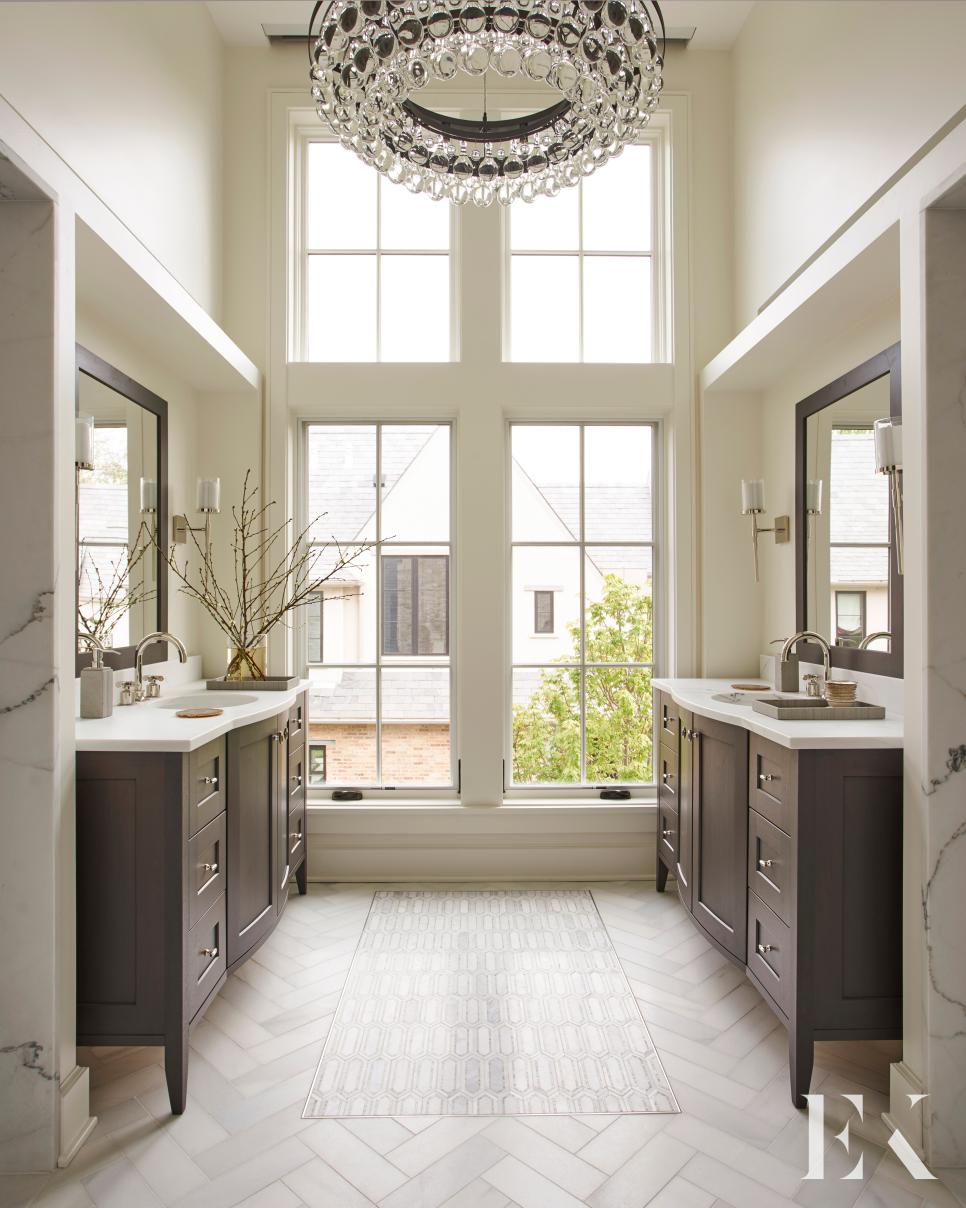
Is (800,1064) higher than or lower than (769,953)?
lower

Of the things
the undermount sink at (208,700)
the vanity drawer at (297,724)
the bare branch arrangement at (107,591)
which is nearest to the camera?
the bare branch arrangement at (107,591)

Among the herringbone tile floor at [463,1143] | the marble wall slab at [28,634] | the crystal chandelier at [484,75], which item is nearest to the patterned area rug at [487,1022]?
the herringbone tile floor at [463,1143]

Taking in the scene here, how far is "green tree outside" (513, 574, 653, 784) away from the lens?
359 cm

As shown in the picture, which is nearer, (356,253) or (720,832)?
(720,832)

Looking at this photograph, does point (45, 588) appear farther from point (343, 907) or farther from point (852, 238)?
point (852, 238)

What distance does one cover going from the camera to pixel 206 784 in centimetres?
208

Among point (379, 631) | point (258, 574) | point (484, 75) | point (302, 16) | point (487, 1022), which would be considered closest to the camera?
point (484, 75)

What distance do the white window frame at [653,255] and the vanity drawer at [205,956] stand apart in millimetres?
2644

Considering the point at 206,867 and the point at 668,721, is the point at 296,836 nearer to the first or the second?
the point at 206,867

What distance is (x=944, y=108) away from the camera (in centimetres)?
182

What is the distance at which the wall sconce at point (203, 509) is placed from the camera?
3.05m

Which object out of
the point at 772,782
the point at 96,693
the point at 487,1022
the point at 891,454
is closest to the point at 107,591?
the point at 96,693

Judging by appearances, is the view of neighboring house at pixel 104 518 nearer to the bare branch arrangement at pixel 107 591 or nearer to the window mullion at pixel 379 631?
the bare branch arrangement at pixel 107 591

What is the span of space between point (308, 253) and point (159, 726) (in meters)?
2.55
